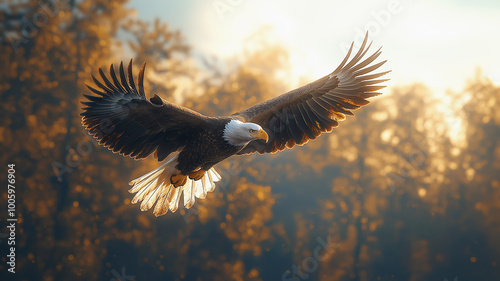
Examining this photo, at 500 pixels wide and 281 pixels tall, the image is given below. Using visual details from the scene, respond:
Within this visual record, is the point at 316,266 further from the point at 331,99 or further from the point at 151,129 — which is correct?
the point at 151,129

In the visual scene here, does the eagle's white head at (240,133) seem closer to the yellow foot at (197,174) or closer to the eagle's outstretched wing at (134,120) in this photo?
the eagle's outstretched wing at (134,120)

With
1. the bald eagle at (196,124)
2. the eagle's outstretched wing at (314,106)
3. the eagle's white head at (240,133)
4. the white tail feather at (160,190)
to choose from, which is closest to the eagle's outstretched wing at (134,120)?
the bald eagle at (196,124)

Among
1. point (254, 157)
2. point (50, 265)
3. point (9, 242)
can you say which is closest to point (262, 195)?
point (254, 157)

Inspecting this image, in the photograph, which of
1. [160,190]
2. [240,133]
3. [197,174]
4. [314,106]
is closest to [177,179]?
[197,174]

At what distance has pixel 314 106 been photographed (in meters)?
5.10

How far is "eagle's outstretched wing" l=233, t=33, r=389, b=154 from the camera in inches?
188

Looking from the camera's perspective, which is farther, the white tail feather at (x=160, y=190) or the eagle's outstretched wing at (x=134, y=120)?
the white tail feather at (x=160, y=190)

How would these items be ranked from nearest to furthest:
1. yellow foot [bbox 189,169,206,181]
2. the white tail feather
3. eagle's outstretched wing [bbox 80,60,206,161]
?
1. eagle's outstretched wing [bbox 80,60,206,161]
2. yellow foot [bbox 189,169,206,181]
3. the white tail feather

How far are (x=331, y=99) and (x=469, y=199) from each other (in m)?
10.0

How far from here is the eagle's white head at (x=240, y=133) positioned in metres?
3.97

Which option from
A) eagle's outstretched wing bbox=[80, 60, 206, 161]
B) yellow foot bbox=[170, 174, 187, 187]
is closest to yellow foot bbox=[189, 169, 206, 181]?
yellow foot bbox=[170, 174, 187, 187]

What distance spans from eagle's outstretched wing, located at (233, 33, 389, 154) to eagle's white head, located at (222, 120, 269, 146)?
2.26 ft

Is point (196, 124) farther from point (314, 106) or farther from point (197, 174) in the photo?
point (314, 106)

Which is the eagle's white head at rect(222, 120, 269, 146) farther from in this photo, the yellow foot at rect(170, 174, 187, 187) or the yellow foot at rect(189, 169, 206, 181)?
the yellow foot at rect(170, 174, 187, 187)
